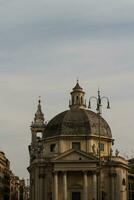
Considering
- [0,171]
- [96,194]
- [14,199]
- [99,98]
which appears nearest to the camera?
Result: [99,98]

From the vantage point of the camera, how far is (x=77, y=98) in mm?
114625

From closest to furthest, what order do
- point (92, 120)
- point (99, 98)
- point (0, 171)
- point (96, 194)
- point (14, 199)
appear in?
point (99, 98) < point (96, 194) < point (92, 120) < point (0, 171) < point (14, 199)

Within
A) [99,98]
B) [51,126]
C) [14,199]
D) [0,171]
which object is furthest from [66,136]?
[14,199]

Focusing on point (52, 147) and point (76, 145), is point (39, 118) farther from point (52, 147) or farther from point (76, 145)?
point (76, 145)

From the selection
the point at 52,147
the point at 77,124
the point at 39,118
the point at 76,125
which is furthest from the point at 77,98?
the point at 39,118

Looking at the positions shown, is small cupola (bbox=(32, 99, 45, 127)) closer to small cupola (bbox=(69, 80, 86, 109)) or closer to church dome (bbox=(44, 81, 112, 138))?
small cupola (bbox=(69, 80, 86, 109))

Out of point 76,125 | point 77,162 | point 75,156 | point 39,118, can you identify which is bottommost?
point 77,162

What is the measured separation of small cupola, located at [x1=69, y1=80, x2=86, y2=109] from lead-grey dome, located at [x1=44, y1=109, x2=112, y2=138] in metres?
2.23

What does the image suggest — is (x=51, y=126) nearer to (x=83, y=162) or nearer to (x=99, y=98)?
(x=83, y=162)

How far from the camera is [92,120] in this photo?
10881 cm

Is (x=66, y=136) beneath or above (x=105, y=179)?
above

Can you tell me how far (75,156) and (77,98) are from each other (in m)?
15.3

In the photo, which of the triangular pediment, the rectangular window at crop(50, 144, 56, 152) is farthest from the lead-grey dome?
the triangular pediment

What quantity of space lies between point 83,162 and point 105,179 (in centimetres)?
568
